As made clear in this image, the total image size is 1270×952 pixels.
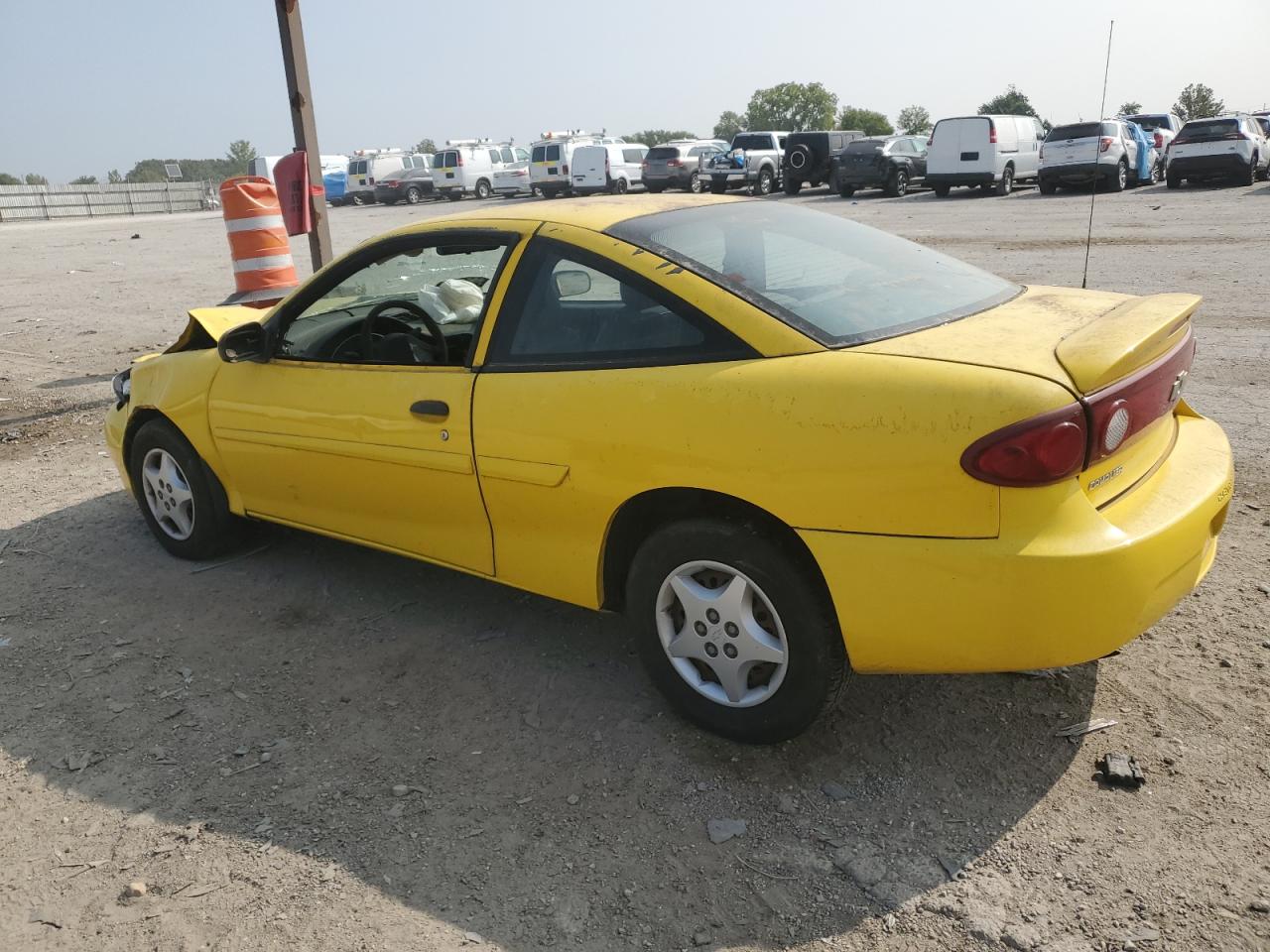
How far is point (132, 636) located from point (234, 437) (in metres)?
0.86

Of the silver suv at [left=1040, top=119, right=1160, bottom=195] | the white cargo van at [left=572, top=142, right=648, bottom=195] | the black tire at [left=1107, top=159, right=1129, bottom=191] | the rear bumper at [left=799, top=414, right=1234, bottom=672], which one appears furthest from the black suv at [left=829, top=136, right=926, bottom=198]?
the rear bumper at [left=799, top=414, right=1234, bottom=672]

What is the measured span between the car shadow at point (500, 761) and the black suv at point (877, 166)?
25076mm

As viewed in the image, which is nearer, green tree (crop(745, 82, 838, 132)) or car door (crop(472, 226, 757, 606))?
car door (crop(472, 226, 757, 606))

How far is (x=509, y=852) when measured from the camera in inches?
106

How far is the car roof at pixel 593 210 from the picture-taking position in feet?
10.9

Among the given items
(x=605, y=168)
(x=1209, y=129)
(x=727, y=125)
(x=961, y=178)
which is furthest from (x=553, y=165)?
(x=727, y=125)

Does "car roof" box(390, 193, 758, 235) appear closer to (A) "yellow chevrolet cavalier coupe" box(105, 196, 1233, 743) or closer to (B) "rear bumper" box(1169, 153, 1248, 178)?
(A) "yellow chevrolet cavalier coupe" box(105, 196, 1233, 743)

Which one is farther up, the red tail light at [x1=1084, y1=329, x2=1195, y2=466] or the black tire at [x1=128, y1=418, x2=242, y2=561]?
the red tail light at [x1=1084, y1=329, x2=1195, y2=466]

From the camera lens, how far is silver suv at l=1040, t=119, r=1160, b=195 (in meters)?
23.1

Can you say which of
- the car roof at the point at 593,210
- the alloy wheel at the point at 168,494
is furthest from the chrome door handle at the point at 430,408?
the alloy wheel at the point at 168,494

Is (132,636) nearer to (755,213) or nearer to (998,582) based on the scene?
(755,213)

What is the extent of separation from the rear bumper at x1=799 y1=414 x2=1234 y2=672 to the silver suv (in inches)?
892

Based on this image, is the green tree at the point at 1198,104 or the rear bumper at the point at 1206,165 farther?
the green tree at the point at 1198,104

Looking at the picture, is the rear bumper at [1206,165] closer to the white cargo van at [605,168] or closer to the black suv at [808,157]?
the black suv at [808,157]
